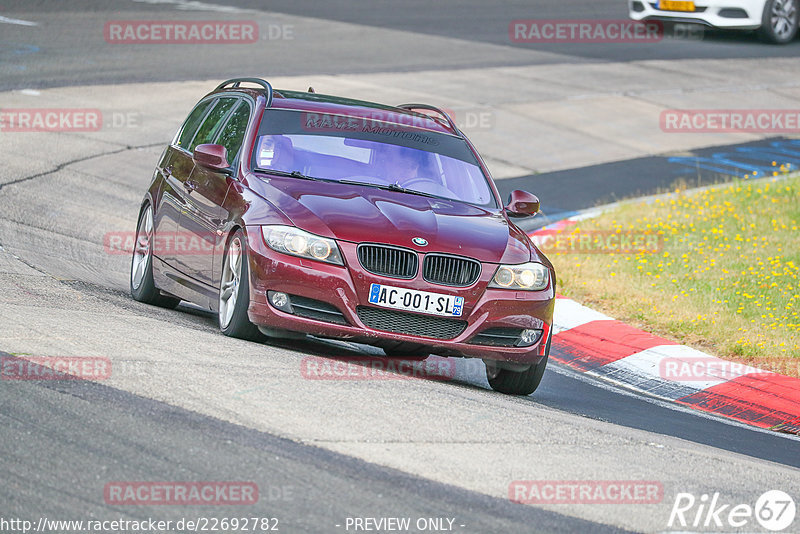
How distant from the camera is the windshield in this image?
870cm

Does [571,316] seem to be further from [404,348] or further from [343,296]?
[343,296]

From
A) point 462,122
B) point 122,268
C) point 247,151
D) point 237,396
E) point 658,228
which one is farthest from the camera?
point 462,122

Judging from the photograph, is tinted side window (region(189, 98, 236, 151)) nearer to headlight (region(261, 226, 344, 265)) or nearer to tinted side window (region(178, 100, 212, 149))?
tinted side window (region(178, 100, 212, 149))

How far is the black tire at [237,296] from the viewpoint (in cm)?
786

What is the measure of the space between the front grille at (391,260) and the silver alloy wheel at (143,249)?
267cm

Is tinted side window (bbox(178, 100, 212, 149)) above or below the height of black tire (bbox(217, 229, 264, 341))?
above

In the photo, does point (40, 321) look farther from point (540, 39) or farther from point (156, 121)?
point (540, 39)

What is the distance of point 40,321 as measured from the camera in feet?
24.4

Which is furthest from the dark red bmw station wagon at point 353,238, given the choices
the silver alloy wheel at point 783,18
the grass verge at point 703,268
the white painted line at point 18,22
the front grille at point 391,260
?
the silver alloy wheel at point 783,18

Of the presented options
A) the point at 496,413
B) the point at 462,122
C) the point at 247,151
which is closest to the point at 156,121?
the point at 462,122

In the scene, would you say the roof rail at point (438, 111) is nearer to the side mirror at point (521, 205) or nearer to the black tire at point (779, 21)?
the side mirror at point (521, 205)

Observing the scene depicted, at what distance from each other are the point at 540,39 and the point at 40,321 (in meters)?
21.6

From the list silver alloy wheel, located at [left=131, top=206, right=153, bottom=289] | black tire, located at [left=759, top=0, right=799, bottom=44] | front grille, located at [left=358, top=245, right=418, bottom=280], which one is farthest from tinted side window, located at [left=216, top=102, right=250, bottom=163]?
black tire, located at [left=759, top=0, right=799, bottom=44]

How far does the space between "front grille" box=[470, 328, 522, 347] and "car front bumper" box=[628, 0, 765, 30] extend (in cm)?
1920
